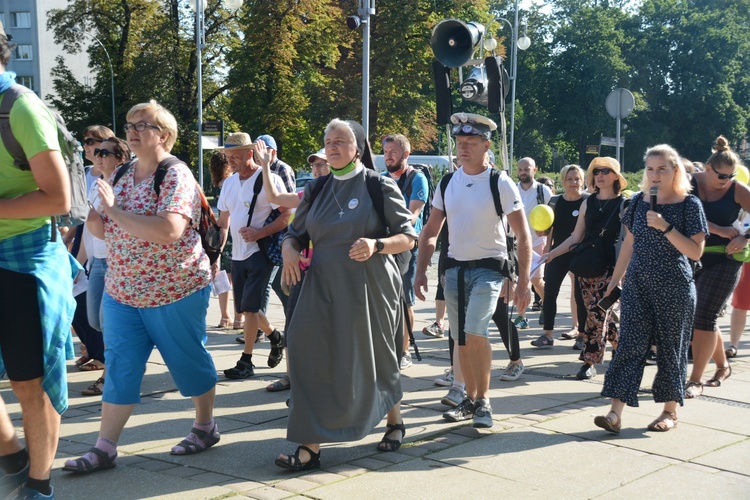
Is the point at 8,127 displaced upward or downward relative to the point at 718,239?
upward

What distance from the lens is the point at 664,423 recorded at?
19.1 feet

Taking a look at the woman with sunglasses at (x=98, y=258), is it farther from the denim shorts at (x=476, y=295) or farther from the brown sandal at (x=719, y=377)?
the brown sandal at (x=719, y=377)

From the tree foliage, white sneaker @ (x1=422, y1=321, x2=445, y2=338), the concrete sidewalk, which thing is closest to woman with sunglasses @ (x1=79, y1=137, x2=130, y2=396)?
the concrete sidewalk

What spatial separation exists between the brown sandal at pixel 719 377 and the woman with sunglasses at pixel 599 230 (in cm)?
92

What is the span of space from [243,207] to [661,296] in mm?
3550

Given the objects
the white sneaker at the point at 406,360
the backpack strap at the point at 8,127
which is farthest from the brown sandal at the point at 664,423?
the backpack strap at the point at 8,127

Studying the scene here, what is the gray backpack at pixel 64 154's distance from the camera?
3848 mm

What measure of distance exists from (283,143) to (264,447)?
105 ft

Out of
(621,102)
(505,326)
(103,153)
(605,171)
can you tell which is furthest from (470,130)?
(621,102)

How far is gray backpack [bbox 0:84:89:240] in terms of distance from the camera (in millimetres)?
3848

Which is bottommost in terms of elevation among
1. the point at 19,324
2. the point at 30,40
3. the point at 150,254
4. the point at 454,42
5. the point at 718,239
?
the point at 19,324

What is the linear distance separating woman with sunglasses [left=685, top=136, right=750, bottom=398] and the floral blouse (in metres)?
4.19

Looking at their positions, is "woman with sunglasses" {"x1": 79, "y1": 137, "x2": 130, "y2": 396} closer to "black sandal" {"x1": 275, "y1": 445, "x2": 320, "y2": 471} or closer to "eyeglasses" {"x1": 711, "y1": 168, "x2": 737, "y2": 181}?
"black sandal" {"x1": 275, "y1": 445, "x2": 320, "y2": 471}

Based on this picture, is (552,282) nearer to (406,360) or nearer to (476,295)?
(406,360)
